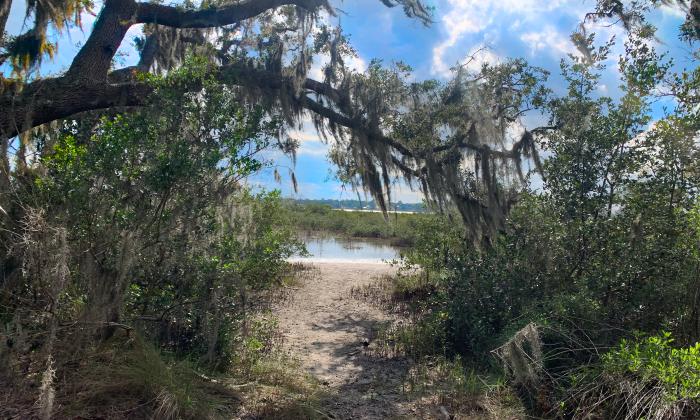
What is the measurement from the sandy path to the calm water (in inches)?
359

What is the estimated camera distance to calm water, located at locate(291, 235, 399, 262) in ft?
71.4

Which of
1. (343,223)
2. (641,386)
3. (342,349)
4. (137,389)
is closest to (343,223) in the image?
(343,223)

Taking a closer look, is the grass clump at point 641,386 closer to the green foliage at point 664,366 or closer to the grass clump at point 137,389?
the green foliage at point 664,366

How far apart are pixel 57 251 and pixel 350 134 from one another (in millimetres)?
4714

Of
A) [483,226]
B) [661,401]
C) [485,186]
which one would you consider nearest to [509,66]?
[485,186]

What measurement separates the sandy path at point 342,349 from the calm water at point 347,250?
911 centimetres

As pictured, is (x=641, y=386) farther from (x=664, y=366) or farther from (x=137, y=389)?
(x=137, y=389)

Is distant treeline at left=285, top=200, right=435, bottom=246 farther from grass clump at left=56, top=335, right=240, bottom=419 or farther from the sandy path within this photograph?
grass clump at left=56, top=335, right=240, bottom=419

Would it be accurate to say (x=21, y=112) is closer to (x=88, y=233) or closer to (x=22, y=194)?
(x=22, y=194)

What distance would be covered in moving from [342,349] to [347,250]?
18.3 metres

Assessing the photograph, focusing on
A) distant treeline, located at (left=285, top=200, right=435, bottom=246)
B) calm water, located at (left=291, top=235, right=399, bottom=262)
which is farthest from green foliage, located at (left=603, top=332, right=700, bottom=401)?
→ distant treeline, located at (left=285, top=200, right=435, bottom=246)

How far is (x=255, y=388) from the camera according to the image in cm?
491

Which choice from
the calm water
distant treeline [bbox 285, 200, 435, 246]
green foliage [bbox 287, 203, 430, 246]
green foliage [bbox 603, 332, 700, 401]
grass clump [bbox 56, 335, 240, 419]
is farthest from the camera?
green foliage [bbox 287, 203, 430, 246]

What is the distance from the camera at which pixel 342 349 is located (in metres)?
7.16
